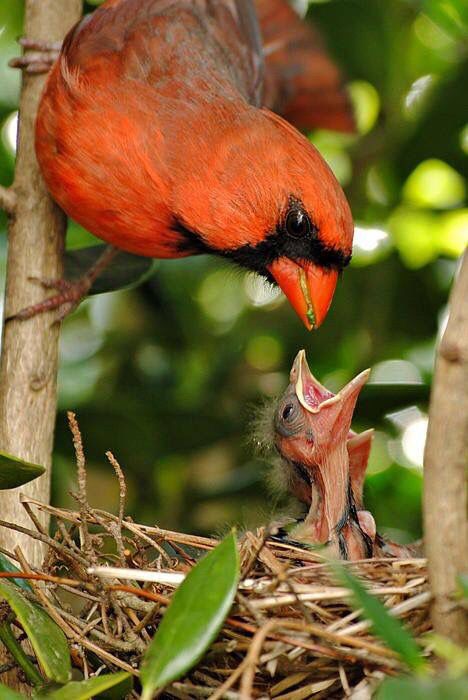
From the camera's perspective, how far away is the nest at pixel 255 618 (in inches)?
80.7

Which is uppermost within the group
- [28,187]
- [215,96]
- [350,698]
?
[215,96]

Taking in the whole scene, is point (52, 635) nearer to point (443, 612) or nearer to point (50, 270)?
point (443, 612)

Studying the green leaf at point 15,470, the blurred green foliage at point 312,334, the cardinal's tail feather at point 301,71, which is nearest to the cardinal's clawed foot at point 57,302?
the blurred green foliage at point 312,334

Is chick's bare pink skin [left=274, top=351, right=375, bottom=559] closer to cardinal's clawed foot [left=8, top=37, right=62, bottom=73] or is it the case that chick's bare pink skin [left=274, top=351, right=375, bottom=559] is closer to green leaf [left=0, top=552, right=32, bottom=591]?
green leaf [left=0, top=552, right=32, bottom=591]

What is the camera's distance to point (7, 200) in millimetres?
3186

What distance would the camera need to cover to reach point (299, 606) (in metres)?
2.17

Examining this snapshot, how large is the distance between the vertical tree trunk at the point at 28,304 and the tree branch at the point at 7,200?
1 centimetres

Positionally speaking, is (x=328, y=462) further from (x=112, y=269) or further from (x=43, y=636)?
(x=43, y=636)

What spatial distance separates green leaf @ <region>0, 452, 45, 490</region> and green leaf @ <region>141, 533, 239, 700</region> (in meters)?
0.46

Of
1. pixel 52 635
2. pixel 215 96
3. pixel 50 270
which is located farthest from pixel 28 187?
pixel 52 635

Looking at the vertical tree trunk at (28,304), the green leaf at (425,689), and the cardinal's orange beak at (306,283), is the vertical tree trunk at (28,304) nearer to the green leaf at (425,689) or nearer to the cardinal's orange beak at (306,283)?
the cardinal's orange beak at (306,283)

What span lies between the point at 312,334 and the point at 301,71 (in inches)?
38.3

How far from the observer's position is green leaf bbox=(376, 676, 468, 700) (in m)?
1.32

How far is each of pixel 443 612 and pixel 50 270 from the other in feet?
5.91
